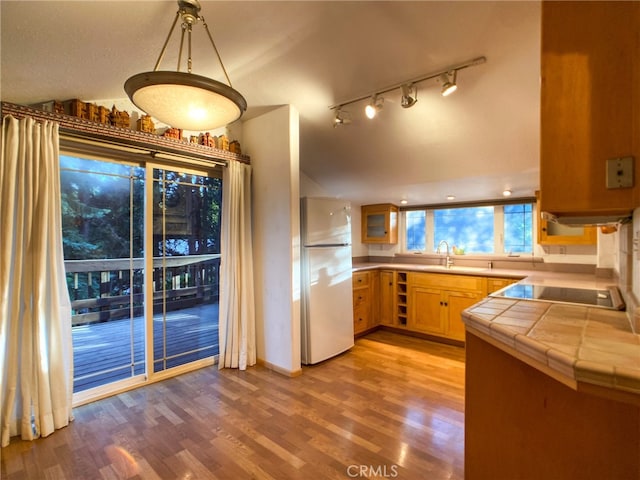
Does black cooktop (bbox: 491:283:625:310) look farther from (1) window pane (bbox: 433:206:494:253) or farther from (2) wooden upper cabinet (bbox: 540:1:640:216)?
(1) window pane (bbox: 433:206:494:253)

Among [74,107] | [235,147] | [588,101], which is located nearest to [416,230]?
[235,147]

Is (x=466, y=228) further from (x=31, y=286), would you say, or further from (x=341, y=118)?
(x=31, y=286)

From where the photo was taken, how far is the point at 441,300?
3717 millimetres

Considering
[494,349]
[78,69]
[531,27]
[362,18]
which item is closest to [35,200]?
[78,69]

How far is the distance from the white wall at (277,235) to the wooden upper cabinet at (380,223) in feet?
6.65

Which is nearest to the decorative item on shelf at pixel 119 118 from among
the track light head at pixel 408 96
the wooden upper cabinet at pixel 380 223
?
the track light head at pixel 408 96

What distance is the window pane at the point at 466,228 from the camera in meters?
4.02

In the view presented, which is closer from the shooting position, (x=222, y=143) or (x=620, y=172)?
(x=620, y=172)

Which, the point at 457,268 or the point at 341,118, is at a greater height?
the point at 341,118

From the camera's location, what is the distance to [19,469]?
5.57ft

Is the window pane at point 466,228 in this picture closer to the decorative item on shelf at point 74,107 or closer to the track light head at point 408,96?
the track light head at point 408,96

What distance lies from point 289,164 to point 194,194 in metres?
1.11

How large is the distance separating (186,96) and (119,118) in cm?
158

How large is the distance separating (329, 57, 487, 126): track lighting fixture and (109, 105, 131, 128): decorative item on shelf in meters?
1.77
